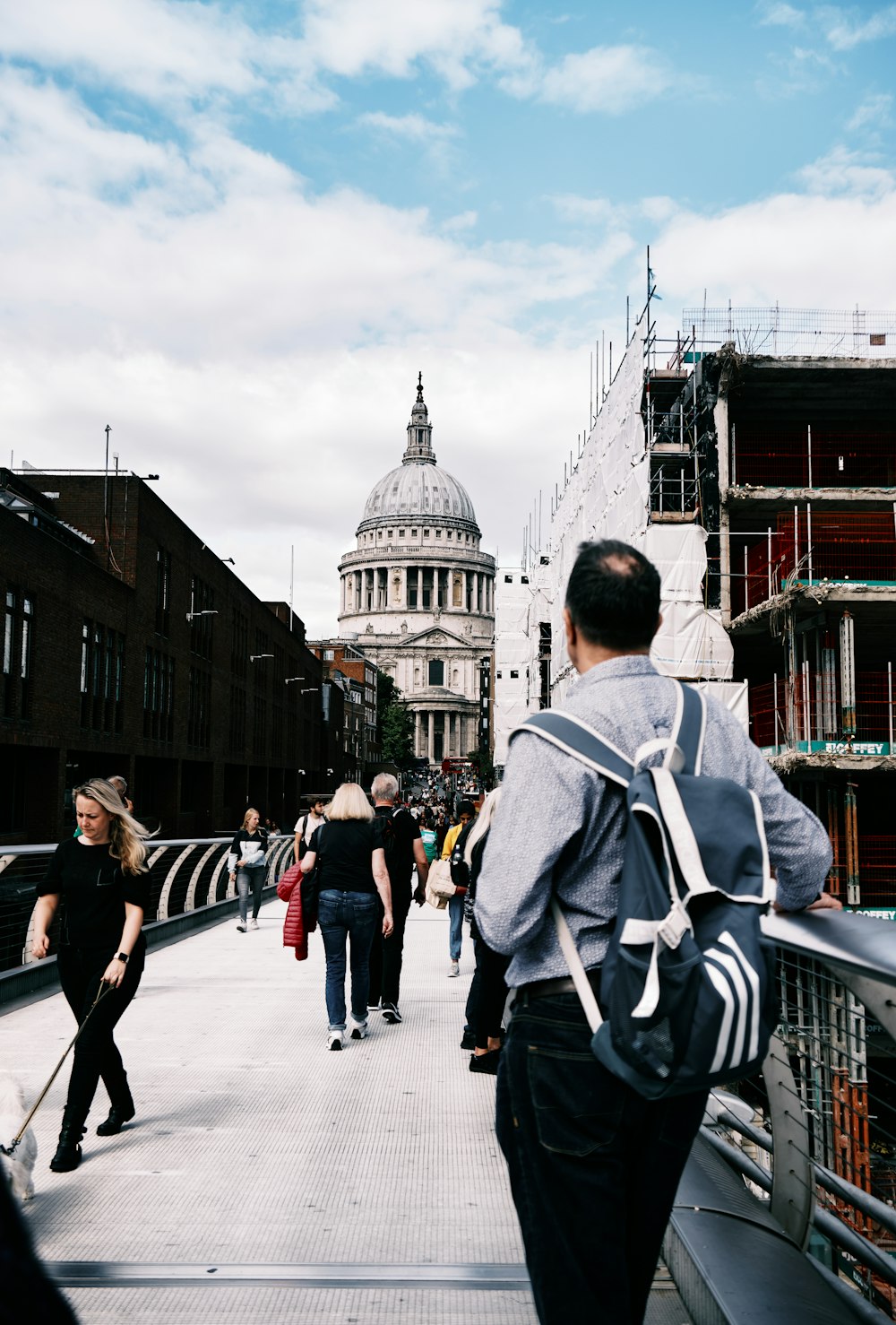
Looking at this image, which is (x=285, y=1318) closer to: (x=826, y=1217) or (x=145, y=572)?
(x=826, y=1217)

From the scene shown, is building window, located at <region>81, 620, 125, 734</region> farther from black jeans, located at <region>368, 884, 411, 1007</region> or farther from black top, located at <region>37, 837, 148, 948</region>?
black top, located at <region>37, 837, 148, 948</region>

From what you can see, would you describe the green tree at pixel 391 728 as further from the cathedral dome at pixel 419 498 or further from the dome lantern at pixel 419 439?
the dome lantern at pixel 419 439

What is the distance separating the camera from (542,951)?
245 cm

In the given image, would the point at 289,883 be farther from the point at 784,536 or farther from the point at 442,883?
the point at 784,536

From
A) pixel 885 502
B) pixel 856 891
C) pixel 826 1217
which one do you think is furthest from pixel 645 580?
pixel 885 502

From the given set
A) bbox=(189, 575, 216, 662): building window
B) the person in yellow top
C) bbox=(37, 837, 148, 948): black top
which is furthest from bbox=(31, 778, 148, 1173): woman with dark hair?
bbox=(189, 575, 216, 662): building window

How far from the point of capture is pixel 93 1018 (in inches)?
215

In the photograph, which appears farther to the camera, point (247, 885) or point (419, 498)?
point (419, 498)

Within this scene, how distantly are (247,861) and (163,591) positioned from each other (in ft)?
75.6

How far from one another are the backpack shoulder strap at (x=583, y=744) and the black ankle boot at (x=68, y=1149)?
388 centimetres

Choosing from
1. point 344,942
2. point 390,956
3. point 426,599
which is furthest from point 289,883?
point 426,599

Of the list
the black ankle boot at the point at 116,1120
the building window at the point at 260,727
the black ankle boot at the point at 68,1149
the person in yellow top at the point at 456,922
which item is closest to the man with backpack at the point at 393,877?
the person in yellow top at the point at 456,922

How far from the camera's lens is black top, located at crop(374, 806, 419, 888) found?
29.9ft

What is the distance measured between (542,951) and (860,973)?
71 cm
